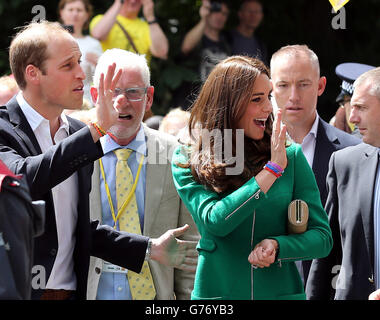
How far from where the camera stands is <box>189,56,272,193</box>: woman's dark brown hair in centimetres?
357

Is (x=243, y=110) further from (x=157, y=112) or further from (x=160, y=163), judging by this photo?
(x=157, y=112)

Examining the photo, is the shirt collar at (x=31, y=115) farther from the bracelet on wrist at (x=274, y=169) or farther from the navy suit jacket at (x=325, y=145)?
the navy suit jacket at (x=325, y=145)

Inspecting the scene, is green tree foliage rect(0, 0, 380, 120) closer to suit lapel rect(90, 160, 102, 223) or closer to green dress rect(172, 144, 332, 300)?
suit lapel rect(90, 160, 102, 223)

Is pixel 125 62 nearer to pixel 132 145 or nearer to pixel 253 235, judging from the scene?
pixel 132 145

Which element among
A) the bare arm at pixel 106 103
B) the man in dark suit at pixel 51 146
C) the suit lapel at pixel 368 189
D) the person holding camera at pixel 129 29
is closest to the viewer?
the bare arm at pixel 106 103

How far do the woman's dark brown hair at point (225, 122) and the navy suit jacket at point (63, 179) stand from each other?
563 millimetres

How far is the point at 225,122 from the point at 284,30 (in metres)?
6.52

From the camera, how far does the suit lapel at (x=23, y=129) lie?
3662 millimetres

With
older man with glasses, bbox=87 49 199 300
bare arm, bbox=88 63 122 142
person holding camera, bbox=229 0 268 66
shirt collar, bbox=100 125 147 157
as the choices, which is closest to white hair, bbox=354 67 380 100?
older man with glasses, bbox=87 49 199 300

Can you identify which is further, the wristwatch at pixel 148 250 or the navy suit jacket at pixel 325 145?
the navy suit jacket at pixel 325 145

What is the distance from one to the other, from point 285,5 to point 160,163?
604cm

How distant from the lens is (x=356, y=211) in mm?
4445

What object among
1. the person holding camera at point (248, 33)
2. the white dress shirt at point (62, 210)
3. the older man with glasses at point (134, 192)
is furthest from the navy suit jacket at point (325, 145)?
the person holding camera at point (248, 33)

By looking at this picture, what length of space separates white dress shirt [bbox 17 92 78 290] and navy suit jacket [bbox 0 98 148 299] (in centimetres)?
3
